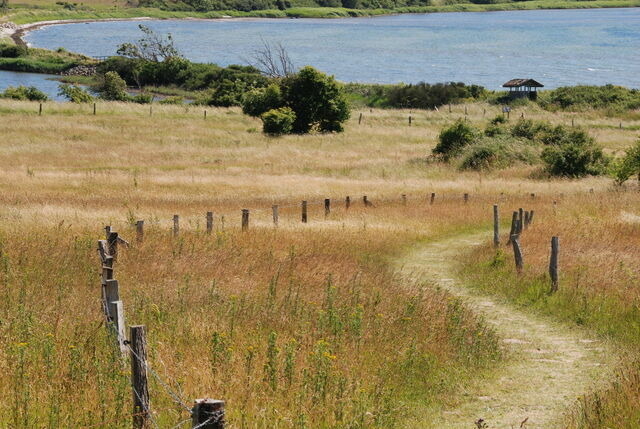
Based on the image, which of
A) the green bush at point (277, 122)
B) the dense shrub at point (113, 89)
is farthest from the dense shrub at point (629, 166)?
the dense shrub at point (113, 89)

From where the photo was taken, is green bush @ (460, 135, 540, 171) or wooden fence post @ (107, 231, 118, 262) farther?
green bush @ (460, 135, 540, 171)

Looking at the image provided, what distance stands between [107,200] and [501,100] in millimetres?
65085

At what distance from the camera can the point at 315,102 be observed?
198ft

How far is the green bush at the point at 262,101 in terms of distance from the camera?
204ft

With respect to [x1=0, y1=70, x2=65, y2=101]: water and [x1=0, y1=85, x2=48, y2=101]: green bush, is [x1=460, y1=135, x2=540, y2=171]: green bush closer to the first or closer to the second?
[x1=0, y1=85, x2=48, y2=101]: green bush

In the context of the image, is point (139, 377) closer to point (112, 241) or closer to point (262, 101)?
point (112, 241)

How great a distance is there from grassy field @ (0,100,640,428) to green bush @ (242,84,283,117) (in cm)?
2382

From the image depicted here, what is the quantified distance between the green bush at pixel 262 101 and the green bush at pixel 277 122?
3.63 m

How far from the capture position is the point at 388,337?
11.9m

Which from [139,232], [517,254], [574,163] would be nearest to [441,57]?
[574,163]

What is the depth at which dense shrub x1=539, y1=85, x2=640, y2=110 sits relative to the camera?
84.5 metres

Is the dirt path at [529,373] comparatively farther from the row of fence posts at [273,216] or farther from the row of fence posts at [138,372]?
the row of fence posts at [273,216]

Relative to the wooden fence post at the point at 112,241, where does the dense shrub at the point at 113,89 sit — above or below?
below

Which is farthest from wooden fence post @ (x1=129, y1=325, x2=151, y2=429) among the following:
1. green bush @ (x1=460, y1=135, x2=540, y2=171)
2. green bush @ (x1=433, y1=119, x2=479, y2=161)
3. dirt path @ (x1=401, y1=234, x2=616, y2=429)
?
green bush @ (x1=433, y1=119, x2=479, y2=161)
